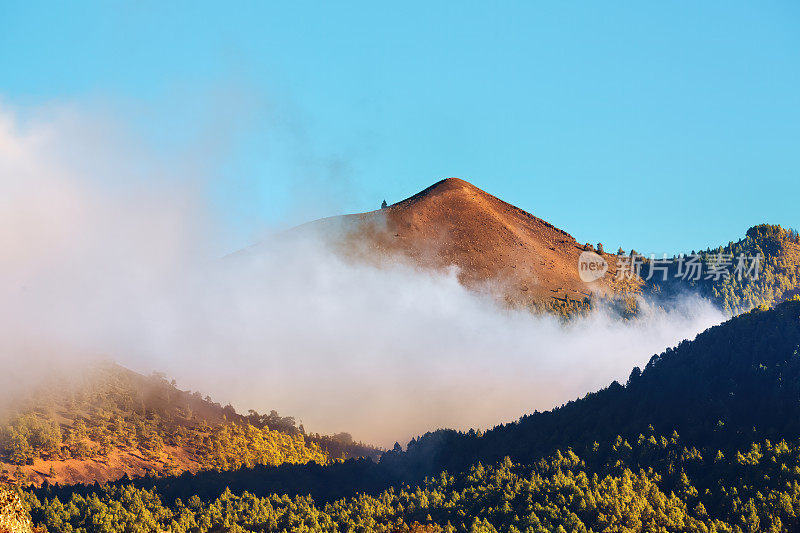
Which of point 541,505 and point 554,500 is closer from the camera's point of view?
point 541,505

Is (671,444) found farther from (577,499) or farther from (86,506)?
(86,506)

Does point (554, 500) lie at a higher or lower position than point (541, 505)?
higher

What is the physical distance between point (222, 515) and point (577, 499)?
59152 mm

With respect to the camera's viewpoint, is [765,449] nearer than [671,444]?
Yes

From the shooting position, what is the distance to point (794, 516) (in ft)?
514

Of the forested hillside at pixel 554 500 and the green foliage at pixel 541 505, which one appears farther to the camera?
the forested hillside at pixel 554 500

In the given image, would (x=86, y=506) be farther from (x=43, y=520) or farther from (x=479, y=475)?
(x=479, y=475)

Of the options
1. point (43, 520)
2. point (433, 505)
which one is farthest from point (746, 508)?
point (43, 520)

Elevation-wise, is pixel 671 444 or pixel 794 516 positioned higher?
pixel 671 444

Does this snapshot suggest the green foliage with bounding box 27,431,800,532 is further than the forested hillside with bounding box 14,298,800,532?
No

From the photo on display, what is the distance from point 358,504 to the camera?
175125mm

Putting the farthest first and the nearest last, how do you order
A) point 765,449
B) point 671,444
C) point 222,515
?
point 671,444, point 765,449, point 222,515

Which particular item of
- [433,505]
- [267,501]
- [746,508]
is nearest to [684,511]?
[746,508]

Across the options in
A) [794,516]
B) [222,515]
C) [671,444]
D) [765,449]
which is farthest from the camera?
[671,444]
